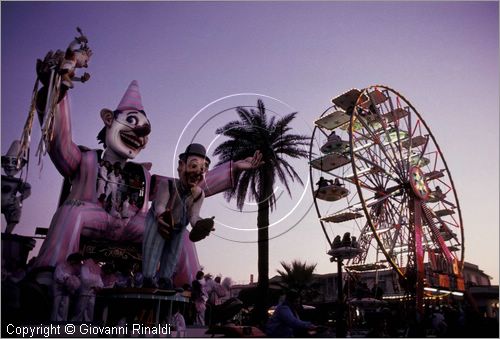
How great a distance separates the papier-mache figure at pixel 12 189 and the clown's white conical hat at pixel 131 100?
427cm

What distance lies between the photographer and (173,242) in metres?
11.8

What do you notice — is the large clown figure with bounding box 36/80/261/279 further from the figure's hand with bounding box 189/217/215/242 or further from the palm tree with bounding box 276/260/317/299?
the palm tree with bounding box 276/260/317/299

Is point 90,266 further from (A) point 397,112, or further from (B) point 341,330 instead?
(A) point 397,112

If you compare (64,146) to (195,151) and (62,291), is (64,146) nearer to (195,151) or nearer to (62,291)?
(62,291)

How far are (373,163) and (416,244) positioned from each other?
437 centimetres

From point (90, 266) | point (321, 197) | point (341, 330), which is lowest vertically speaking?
point (341, 330)

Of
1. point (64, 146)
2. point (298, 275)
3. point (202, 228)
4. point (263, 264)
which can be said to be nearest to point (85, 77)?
point (64, 146)

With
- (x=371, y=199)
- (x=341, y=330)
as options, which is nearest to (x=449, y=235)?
(x=371, y=199)

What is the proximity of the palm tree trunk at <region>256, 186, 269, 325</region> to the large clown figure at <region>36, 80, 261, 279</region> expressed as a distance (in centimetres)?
208

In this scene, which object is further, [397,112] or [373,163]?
[397,112]

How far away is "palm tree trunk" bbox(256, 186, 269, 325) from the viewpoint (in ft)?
54.3

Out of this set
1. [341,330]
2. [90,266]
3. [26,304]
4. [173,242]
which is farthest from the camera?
[90,266]

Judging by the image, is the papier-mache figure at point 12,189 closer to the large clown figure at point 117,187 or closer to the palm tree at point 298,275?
the large clown figure at point 117,187

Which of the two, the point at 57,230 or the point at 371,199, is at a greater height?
the point at 371,199
